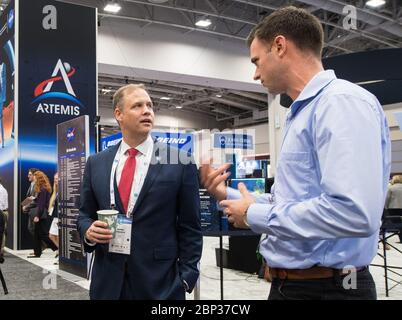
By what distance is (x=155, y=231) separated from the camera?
6.08 ft

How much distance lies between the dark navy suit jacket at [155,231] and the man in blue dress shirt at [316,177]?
2.19ft

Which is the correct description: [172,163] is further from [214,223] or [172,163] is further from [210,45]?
[210,45]

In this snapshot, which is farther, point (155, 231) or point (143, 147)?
point (143, 147)

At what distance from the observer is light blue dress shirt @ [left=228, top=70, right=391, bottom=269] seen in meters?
0.94

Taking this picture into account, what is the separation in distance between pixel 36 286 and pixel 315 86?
503 centimetres

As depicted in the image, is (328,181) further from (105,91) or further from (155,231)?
(105,91)

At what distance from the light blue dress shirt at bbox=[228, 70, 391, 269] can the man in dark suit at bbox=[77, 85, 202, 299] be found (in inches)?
27.1

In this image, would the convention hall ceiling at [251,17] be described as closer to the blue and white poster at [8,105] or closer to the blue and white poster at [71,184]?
the blue and white poster at [8,105]

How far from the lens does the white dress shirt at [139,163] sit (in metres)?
1.88

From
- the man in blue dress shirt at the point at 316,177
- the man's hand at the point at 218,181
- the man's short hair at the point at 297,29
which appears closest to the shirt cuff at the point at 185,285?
the man's hand at the point at 218,181

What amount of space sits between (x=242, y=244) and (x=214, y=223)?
4.91 feet

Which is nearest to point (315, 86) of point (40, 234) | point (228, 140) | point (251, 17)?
point (40, 234)

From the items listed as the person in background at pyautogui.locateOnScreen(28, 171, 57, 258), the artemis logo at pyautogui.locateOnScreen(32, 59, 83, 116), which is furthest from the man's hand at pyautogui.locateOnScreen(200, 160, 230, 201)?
the artemis logo at pyautogui.locateOnScreen(32, 59, 83, 116)
